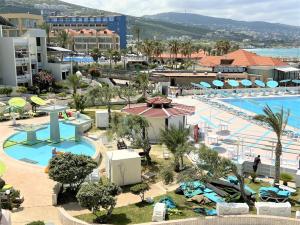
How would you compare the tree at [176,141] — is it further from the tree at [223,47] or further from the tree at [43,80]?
the tree at [223,47]

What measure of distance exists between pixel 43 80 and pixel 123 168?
92.6ft

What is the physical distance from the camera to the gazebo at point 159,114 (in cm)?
2528

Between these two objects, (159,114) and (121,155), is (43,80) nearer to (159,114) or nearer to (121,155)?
(159,114)

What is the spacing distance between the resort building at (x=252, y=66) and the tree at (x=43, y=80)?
25.8 meters

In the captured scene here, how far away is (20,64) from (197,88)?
2142 centimetres

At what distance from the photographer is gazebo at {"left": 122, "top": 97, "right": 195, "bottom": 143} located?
25281 millimetres

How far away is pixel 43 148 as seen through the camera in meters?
24.0

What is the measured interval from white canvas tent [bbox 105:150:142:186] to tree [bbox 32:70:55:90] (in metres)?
27.3

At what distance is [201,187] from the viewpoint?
630 inches

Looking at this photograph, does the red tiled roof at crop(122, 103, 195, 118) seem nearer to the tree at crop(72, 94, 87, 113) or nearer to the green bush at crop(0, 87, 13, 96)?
the tree at crop(72, 94, 87, 113)

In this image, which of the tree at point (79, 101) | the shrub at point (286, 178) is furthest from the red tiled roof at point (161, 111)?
the shrub at point (286, 178)

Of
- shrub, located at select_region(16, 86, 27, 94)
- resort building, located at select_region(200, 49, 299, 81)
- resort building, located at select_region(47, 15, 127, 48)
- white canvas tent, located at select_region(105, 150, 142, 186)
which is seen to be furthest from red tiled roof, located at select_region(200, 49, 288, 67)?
resort building, located at select_region(47, 15, 127, 48)

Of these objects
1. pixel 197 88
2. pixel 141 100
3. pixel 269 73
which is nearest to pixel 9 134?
pixel 141 100

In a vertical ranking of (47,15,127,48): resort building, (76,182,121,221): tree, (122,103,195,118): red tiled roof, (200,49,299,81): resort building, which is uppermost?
(47,15,127,48): resort building
